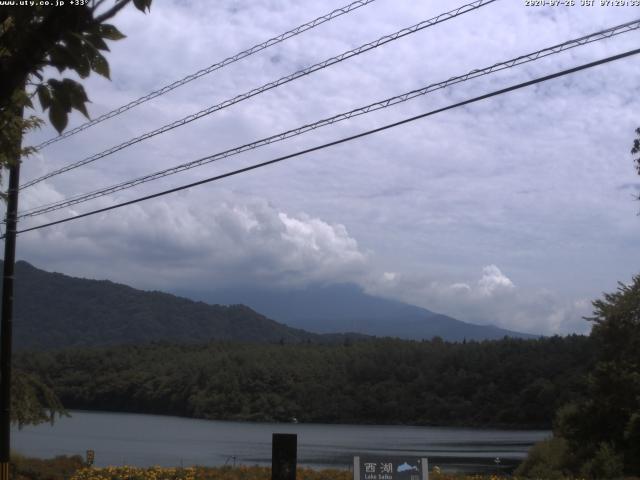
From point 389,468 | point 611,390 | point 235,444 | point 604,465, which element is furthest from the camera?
point 235,444

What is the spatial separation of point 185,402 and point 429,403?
25.5 m

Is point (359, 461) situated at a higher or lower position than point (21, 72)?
lower

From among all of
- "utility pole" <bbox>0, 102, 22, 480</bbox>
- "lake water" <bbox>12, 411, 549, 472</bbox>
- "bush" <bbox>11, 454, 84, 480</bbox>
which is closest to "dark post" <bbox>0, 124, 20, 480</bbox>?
"utility pole" <bbox>0, 102, 22, 480</bbox>

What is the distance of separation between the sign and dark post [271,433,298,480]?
119 cm

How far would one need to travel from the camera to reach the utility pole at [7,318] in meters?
15.5

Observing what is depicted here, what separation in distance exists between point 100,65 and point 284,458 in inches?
232

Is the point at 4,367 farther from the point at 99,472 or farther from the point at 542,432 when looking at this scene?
the point at 542,432

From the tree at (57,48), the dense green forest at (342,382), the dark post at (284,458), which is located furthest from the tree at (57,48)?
the dense green forest at (342,382)

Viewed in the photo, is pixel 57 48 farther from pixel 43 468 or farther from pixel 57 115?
pixel 43 468

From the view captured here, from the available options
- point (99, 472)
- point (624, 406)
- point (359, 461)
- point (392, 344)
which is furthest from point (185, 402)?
point (359, 461)

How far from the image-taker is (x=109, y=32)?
360 cm

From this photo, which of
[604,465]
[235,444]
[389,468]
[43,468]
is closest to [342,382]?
[235,444]

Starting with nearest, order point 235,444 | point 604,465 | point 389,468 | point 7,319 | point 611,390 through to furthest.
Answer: point 389,468 < point 7,319 < point 604,465 < point 611,390 < point 235,444

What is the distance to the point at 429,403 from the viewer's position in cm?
7975
